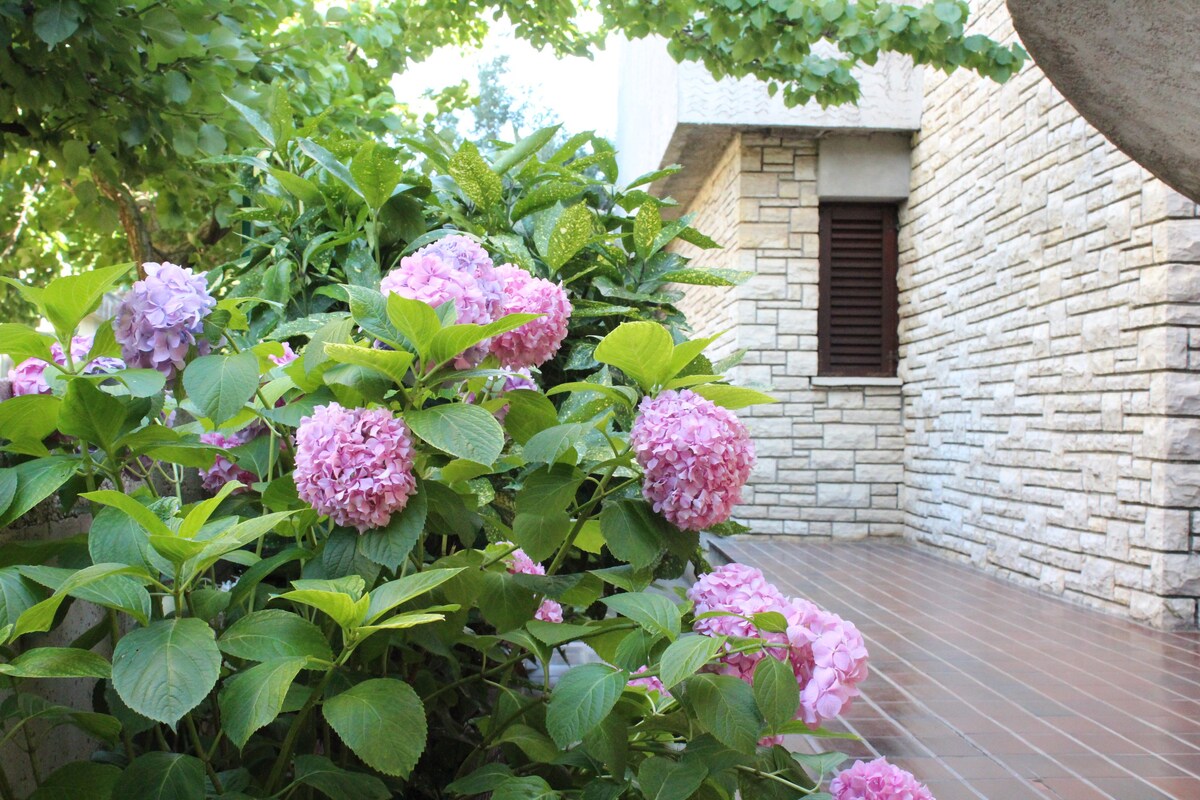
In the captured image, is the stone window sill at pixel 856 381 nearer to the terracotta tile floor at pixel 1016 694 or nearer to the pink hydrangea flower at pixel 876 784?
the terracotta tile floor at pixel 1016 694

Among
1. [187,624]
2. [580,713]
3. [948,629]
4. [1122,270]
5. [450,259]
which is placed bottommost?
[948,629]

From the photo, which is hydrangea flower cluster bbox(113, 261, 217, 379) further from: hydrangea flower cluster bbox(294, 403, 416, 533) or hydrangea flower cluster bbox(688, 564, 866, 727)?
hydrangea flower cluster bbox(688, 564, 866, 727)

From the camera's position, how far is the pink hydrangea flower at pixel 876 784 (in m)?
1.10

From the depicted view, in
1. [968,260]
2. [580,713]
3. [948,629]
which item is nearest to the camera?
[580,713]

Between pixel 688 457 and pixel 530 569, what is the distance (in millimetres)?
477

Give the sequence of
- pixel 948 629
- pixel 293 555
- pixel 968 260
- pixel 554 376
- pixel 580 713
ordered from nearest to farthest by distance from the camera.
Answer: pixel 580 713, pixel 293 555, pixel 554 376, pixel 948 629, pixel 968 260

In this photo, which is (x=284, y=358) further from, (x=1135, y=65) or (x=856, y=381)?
(x=856, y=381)

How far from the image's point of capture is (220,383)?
0.99 metres

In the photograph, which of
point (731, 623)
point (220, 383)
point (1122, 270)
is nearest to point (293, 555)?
point (220, 383)

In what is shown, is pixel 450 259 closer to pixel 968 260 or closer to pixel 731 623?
pixel 731 623

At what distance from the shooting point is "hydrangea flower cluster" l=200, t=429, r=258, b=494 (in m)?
1.24

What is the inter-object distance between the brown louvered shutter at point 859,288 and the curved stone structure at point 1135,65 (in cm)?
685

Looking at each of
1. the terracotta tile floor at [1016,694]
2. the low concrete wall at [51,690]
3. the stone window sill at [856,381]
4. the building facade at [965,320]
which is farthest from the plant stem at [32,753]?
the stone window sill at [856,381]

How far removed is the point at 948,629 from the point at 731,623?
14.0 ft
